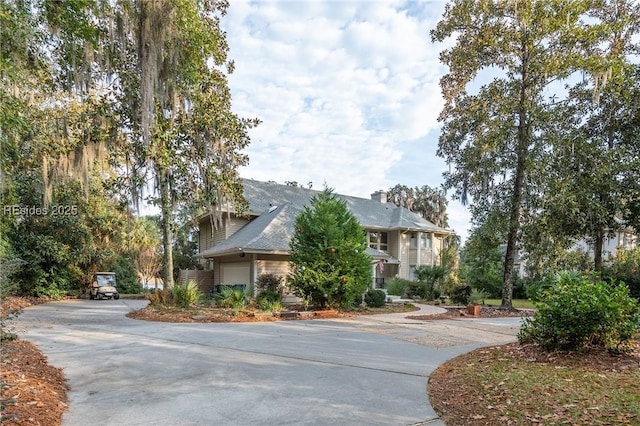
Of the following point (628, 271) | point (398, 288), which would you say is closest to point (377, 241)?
point (398, 288)

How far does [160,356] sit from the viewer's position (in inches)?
265

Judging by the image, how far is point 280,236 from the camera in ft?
59.3

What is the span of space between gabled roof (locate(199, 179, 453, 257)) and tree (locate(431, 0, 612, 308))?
25.5 feet

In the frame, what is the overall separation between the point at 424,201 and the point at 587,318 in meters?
37.1

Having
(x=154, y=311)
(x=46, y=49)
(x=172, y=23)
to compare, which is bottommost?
(x=154, y=311)

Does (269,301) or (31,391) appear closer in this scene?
(31,391)

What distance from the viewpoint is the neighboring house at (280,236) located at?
57.7ft

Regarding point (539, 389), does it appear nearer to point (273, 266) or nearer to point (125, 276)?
point (273, 266)

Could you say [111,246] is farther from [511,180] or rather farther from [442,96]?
[511,180]

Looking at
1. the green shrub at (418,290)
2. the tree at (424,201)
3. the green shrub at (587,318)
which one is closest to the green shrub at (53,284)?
the green shrub at (418,290)

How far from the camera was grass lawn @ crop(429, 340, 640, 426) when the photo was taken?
384 centimetres

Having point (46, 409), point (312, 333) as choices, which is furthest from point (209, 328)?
point (46, 409)

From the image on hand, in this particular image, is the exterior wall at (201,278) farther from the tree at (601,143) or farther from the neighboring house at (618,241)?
the neighboring house at (618,241)

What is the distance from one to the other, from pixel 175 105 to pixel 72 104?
7252mm
